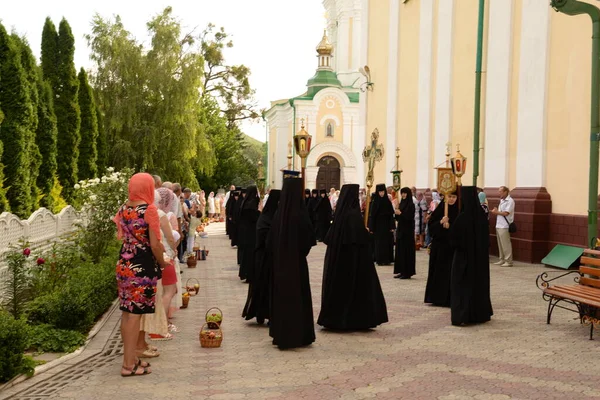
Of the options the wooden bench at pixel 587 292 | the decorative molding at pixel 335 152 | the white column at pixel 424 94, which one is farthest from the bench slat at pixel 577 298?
the decorative molding at pixel 335 152

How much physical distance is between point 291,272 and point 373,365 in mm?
1508

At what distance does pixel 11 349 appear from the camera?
5.93m

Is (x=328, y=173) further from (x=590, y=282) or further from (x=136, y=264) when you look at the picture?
(x=136, y=264)

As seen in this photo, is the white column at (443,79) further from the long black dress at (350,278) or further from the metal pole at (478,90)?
the long black dress at (350,278)

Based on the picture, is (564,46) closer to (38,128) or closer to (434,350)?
(434,350)

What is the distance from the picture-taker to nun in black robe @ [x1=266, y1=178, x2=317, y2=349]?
7645 mm

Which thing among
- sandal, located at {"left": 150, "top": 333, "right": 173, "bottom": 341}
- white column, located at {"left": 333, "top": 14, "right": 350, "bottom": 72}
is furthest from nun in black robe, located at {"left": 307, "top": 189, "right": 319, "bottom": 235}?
white column, located at {"left": 333, "top": 14, "right": 350, "bottom": 72}

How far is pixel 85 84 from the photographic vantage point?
22391mm

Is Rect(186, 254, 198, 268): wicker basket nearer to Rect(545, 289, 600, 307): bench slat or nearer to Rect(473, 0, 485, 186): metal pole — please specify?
Rect(473, 0, 485, 186): metal pole

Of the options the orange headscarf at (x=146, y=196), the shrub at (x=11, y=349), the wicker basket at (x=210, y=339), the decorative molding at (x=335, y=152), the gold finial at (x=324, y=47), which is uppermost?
the gold finial at (x=324, y=47)

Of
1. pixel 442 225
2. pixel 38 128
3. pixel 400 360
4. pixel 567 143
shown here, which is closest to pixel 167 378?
pixel 400 360

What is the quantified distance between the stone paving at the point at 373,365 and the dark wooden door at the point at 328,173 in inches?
1450

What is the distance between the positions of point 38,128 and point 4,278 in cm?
994

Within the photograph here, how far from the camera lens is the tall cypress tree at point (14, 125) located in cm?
1521
